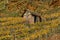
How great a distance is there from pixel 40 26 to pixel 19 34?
2594 mm

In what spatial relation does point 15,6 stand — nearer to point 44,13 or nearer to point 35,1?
point 35,1

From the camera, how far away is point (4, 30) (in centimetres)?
1820

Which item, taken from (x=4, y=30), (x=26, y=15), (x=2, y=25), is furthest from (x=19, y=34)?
(x=26, y=15)

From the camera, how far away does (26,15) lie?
23.4 meters

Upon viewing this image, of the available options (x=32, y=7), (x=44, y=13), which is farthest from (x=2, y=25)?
(x=32, y=7)

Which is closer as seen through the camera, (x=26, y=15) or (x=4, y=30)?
(x=4, y=30)

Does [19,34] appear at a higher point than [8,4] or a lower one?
lower

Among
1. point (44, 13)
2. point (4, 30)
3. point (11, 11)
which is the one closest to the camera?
point (4, 30)

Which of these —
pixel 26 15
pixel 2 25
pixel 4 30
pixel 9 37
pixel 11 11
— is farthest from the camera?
pixel 11 11

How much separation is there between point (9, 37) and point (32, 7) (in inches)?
525

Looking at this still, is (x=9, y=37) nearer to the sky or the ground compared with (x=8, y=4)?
nearer to the ground

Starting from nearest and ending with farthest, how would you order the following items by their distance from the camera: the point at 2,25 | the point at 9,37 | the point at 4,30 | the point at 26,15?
1. the point at 9,37
2. the point at 4,30
3. the point at 2,25
4. the point at 26,15

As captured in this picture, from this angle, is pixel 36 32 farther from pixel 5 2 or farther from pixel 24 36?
pixel 5 2

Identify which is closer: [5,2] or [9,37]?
[9,37]
